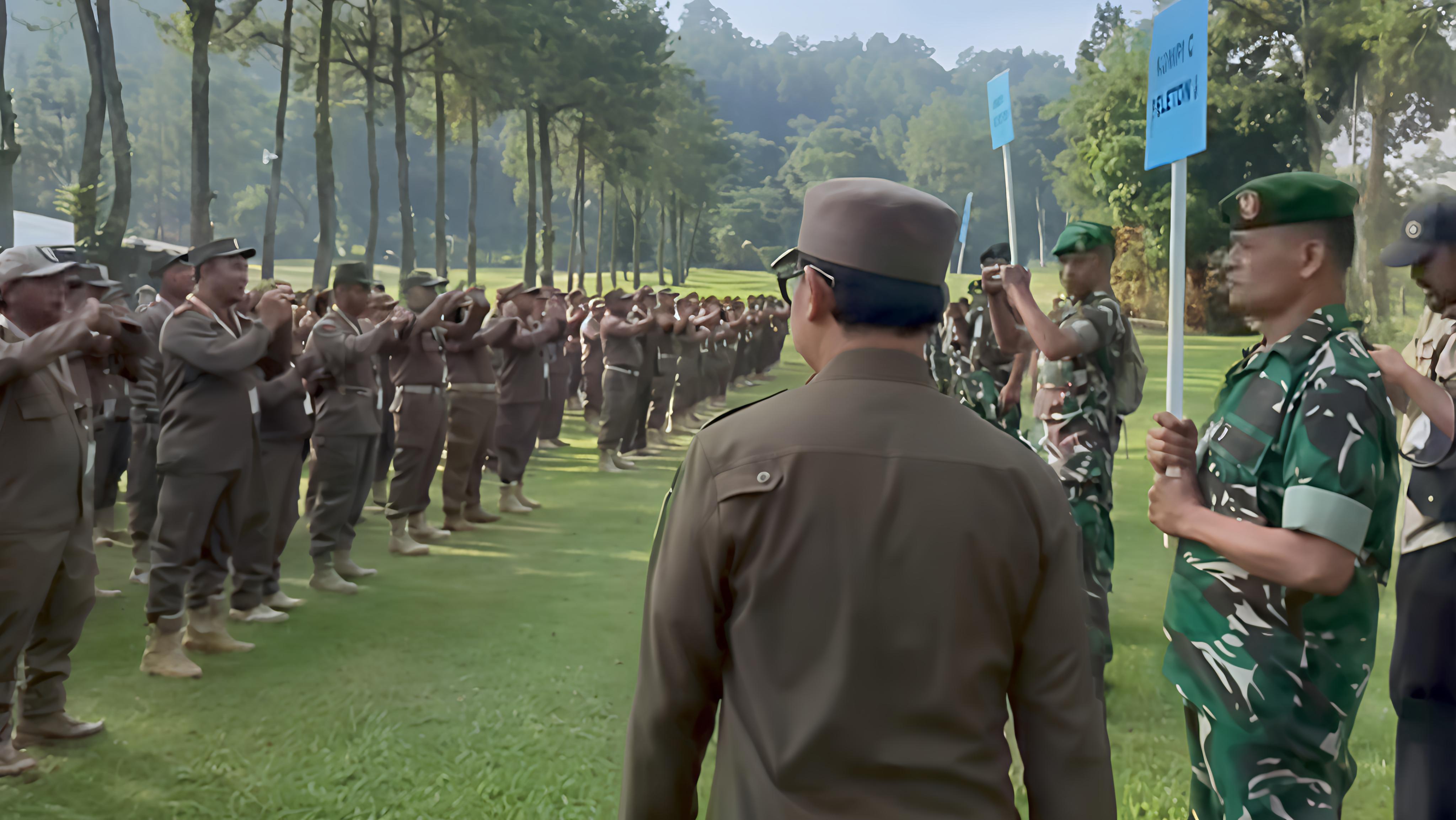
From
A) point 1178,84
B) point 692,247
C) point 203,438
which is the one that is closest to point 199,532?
point 203,438

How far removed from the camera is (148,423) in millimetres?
7660

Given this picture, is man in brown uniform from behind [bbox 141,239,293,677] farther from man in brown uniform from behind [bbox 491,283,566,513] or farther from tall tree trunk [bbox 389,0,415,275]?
tall tree trunk [bbox 389,0,415,275]

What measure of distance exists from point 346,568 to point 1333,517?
6710 millimetres

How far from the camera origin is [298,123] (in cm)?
7012

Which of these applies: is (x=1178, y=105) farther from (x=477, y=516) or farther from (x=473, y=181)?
(x=473, y=181)

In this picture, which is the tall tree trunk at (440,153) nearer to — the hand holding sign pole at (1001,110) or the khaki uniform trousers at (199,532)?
the hand holding sign pole at (1001,110)

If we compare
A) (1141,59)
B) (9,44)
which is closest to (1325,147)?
(1141,59)

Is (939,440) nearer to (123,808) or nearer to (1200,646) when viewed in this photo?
(1200,646)

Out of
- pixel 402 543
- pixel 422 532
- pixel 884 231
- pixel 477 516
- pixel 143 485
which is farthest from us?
pixel 477 516

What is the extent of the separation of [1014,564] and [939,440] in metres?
0.21

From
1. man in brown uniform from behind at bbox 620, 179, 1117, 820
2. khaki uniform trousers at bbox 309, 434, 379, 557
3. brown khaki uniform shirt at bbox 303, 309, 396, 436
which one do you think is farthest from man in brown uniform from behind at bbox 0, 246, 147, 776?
man in brown uniform from behind at bbox 620, 179, 1117, 820

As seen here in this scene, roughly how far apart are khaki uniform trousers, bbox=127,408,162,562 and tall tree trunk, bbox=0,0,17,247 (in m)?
11.2

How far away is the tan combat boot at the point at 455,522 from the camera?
9.18 m

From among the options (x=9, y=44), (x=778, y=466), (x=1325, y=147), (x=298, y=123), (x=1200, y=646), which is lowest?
(x=1200, y=646)
